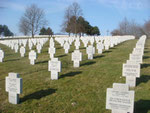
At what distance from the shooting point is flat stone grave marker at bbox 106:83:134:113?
4402 mm

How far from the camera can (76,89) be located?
675 centimetres

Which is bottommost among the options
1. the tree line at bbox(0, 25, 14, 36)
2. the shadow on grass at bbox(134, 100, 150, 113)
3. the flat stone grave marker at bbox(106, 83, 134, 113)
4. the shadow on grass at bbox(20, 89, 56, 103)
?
the shadow on grass at bbox(20, 89, 56, 103)

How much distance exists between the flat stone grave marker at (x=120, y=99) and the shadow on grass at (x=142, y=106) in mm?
613

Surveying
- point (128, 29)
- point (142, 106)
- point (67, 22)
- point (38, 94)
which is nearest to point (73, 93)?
point (38, 94)

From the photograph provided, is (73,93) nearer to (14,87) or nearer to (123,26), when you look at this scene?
(14,87)

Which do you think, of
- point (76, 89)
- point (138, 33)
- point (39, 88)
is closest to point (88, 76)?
point (76, 89)

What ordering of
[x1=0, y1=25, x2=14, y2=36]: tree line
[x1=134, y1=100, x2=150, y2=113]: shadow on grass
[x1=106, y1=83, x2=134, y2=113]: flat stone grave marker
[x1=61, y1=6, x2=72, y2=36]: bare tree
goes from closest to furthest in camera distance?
[x1=106, y1=83, x2=134, y2=113]: flat stone grave marker, [x1=134, y1=100, x2=150, y2=113]: shadow on grass, [x1=61, y1=6, x2=72, y2=36]: bare tree, [x1=0, y1=25, x2=14, y2=36]: tree line

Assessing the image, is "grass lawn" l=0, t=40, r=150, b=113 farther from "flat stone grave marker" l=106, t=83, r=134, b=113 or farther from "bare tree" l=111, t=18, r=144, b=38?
"bare tree" l=111, t=18, r=144, b=38

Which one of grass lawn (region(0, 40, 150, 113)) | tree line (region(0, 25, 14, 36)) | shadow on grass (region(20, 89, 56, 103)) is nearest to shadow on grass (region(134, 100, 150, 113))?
grass lawn (region(0, 40, 150, 113))

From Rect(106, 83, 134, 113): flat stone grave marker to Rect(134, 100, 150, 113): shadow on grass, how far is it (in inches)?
24.1

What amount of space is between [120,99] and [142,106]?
0.99 meters

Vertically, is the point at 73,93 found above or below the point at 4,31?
below

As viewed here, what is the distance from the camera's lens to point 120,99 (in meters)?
4.50

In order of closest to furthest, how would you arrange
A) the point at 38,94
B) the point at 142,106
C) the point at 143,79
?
the point at 142,106 → the point at 38,94 → the point at 143,79
